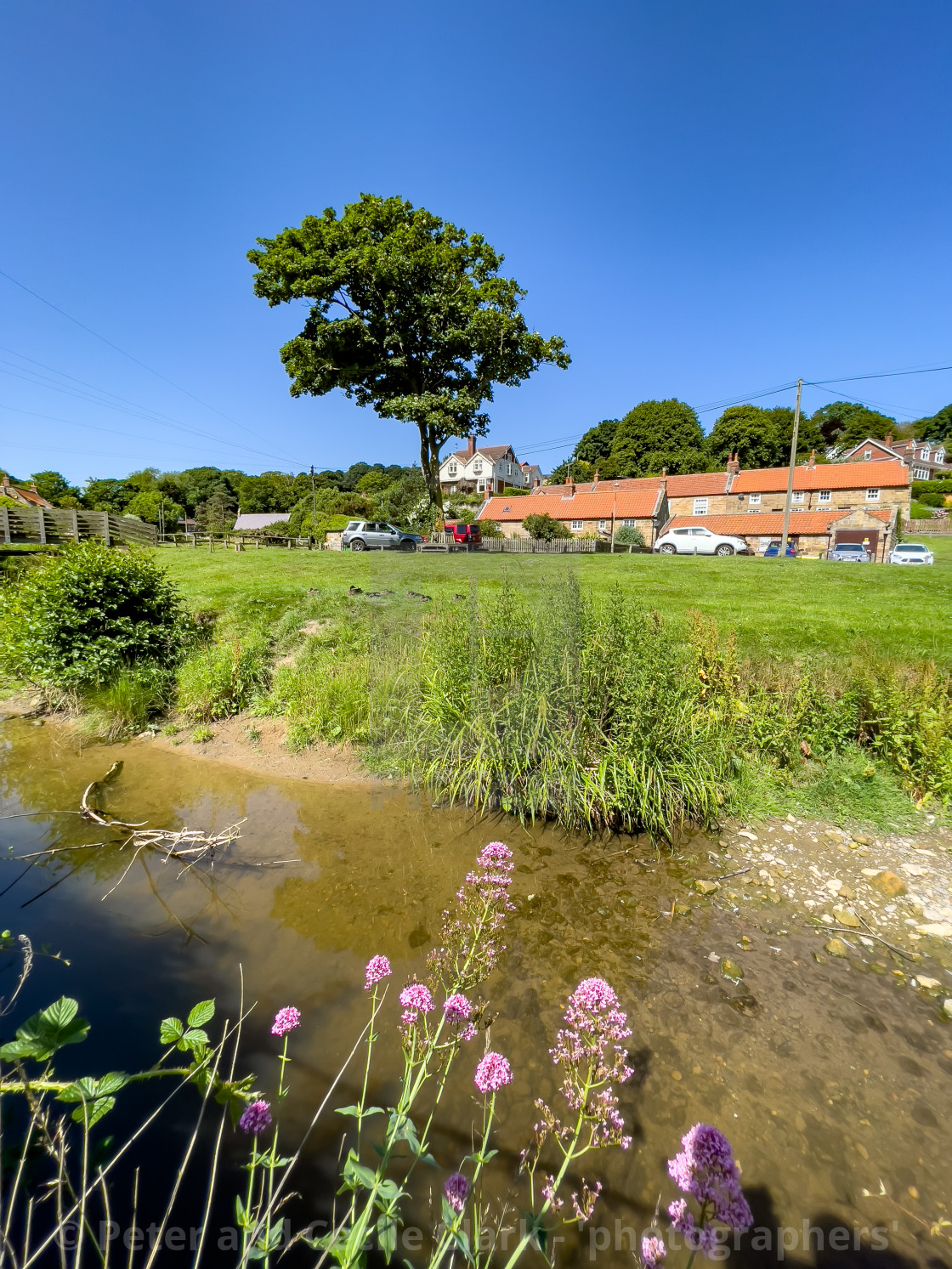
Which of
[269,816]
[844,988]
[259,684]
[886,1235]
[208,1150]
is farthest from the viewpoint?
[259,684]

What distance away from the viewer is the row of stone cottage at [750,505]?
3691 centimetres

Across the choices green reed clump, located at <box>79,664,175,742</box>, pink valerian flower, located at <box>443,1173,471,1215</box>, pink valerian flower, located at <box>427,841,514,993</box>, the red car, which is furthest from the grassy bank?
the red car

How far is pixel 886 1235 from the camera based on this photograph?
70.9 inches

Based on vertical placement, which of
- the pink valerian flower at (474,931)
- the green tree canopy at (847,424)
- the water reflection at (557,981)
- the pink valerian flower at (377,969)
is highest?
the green tree canopy at (847,424)

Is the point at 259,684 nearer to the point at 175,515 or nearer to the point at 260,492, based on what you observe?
the point at 175,515

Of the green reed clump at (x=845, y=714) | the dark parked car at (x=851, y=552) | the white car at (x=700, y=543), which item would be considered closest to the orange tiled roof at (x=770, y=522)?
the dark parked car at (x=851, y=552)

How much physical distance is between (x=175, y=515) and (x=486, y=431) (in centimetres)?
5848

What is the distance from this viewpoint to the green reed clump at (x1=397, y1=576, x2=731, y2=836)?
4.20 m

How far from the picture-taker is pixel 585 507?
141 feet

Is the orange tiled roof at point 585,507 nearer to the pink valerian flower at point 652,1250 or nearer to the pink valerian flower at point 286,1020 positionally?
the pink valerian flower at point 286,1020

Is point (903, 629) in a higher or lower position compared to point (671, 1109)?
higher

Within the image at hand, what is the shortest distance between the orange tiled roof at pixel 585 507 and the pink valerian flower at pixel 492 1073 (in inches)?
1642

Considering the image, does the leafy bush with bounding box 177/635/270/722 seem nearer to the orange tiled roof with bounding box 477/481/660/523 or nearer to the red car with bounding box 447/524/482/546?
the red car with bounding box 447/524/482/546

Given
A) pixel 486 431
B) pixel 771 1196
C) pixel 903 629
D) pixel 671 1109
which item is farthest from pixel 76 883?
pixel 486 431
